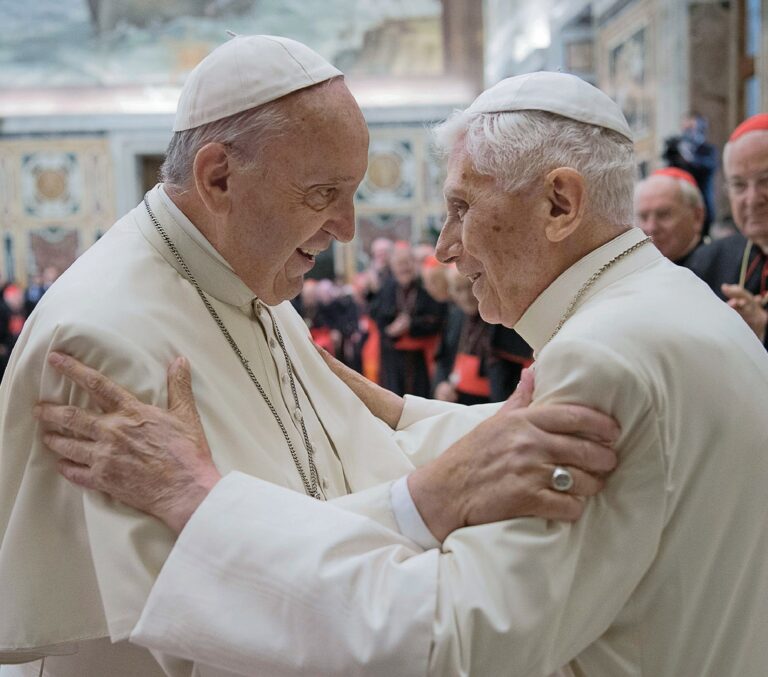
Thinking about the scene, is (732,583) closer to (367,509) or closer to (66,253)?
(367,509)

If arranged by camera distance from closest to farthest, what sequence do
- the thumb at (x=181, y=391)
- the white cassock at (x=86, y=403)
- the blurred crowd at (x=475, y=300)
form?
the white cassock at (x=86, y=403)
the thumb at (x=181, y=391)
the blurred crowd at (x=475, y=300)

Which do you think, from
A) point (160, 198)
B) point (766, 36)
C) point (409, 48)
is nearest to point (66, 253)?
point (409, 48)

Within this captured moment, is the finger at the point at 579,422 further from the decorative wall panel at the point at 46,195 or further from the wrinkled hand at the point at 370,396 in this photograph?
the decorative wall panel at the point at 46,195

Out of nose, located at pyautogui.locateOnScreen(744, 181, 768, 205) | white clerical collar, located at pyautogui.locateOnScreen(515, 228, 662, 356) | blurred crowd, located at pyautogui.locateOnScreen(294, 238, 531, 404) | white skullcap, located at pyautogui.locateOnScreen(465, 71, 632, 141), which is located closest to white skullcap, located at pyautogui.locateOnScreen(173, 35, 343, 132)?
white skullcap, located at pyautogui.locateOnScreen(465, 71, 632, 141)

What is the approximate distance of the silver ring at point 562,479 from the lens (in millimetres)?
1527

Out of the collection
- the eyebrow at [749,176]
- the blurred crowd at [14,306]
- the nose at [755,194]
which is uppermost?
the eyebrow at [749,176]

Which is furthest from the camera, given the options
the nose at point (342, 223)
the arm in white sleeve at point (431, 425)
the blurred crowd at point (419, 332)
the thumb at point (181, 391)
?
the blurred crowd at point (419, 332)

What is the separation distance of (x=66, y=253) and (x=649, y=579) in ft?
56.7

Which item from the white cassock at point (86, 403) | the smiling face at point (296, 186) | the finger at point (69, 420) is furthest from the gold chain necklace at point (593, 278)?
the finger at point (69, 420)

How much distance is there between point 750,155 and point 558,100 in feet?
8.60

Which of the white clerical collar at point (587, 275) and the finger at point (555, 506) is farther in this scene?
the white clerical collar at point (587, 275)

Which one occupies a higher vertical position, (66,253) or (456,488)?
(456,488)

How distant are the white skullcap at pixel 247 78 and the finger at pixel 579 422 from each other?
974 millimetres

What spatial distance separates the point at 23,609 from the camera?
1854 millimetres
